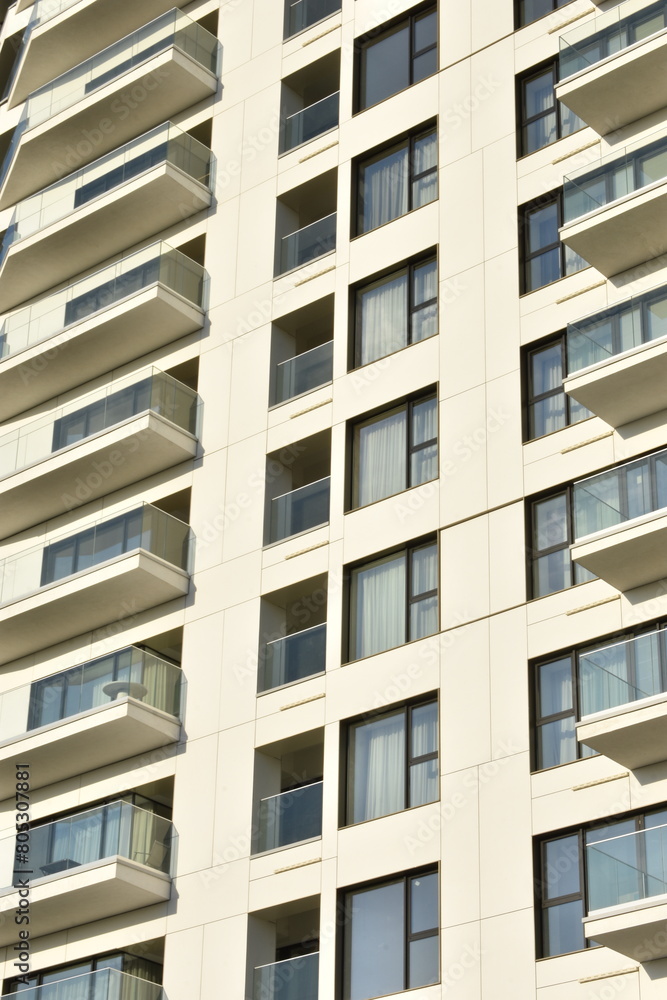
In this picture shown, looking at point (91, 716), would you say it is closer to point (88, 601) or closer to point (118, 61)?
point (88, 601)

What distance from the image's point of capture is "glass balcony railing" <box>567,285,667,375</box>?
91.5ft

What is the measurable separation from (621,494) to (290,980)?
31.7 feet

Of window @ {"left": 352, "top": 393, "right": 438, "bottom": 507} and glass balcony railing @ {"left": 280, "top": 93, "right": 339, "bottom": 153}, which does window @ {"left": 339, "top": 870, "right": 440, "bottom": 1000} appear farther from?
glass balcony railing @ {"left": 280, "top": 93, "right": 339, "bottom": 153}

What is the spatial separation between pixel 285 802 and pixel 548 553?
6403 mm

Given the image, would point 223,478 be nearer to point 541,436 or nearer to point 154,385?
point 154,385

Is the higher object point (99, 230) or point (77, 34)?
point (77, 34)

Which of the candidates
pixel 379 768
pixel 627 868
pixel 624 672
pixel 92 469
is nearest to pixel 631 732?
pixel 624 672

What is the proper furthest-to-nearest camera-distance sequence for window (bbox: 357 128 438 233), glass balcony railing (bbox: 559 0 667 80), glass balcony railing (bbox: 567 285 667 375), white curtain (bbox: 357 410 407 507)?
window (bbox: 357 128 438 233) → white curtain (bbox: 357 410 407 507) → glass balcony railing (bbox: 559 0 667 80) → glass balcony railing (bbox: 567 285 667 375)

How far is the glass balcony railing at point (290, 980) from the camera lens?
1117 inches

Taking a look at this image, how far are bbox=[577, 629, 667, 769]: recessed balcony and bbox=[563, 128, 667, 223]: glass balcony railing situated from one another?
310 inches

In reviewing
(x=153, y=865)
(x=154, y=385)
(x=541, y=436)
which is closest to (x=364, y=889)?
(x=153, y=865)

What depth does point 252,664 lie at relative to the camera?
106 feet

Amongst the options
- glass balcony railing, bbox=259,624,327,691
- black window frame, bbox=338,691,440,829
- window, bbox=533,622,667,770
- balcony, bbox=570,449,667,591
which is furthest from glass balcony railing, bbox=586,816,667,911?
glass balcony railing, bbox=259,624,327,691

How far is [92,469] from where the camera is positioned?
122 ft
